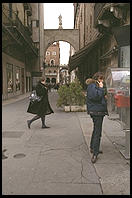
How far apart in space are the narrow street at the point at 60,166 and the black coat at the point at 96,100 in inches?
39.7

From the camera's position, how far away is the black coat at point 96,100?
4.57 m

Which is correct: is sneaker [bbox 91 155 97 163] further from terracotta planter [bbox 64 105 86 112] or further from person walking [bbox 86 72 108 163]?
terracotta planter [bbox 64 105 86 112]

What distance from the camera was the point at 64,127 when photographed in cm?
802

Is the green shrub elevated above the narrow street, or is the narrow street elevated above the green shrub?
the green shrub

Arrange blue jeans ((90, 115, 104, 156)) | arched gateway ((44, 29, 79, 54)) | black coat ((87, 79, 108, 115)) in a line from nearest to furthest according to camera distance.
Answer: black coat ((87, 79, 108, 115)) → blue jeans ((90, 115, 104, 156)) → arched gateway ((44, 29, 79, 54))

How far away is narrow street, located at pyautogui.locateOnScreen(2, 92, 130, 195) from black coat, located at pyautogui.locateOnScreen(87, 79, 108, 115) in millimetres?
1010

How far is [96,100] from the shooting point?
182 inches

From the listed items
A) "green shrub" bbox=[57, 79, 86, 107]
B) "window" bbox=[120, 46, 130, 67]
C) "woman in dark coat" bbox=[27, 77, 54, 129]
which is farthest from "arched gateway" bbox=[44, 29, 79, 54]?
"woman in dark coat" bbox=[27, 77, 54, 129]

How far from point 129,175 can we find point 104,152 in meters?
1.31

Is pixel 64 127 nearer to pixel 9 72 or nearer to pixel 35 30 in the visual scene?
pixel 9 72

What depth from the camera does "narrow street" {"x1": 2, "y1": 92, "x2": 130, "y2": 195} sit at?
3.47m

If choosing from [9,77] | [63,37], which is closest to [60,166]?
[9,77]

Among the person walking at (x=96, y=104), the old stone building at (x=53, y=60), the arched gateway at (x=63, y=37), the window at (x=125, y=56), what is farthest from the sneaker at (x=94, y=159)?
the old stone building at (x=53, y=60)

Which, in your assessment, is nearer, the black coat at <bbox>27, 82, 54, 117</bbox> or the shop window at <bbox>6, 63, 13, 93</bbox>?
the black coat at <bbox>27, 82, 54, 117</bbox>
